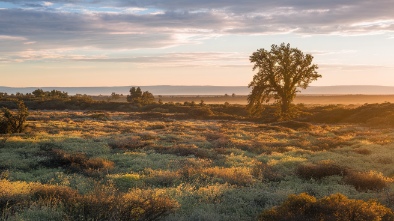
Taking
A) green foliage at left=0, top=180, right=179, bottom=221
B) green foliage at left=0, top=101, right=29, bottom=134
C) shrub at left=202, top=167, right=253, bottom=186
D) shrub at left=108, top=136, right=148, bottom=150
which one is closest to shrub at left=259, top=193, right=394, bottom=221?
green foliage at left=0, top=180, right=179, bottom=221

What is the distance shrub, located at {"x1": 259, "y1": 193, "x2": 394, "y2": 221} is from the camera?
8148 millimetres

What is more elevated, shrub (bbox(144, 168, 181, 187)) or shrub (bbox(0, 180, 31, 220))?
shrub (bbox(0, 180, 31, 220))

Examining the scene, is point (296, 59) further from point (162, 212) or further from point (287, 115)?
point (162, 212)

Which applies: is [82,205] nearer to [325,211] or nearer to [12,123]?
[325,211]

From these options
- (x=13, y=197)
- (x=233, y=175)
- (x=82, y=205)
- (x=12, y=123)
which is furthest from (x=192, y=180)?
(x=12, y=123)

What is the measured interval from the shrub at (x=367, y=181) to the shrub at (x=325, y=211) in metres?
4.14

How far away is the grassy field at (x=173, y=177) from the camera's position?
9.15m

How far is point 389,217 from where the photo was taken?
8.52 m

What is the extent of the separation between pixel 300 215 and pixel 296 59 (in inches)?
Result: 1652

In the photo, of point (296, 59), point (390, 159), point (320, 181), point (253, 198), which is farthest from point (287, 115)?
point (253, 198)

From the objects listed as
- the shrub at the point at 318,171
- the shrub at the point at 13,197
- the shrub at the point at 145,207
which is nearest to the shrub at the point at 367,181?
the shrub at the point at 318,171

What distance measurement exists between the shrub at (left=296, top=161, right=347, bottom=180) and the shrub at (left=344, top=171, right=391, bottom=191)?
3.23 feet

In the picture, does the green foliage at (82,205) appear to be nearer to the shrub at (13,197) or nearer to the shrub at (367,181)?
the shrub at (13,197)

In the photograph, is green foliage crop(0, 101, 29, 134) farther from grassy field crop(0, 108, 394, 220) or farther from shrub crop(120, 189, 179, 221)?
shrub crop(120, 189, 179, 221)
